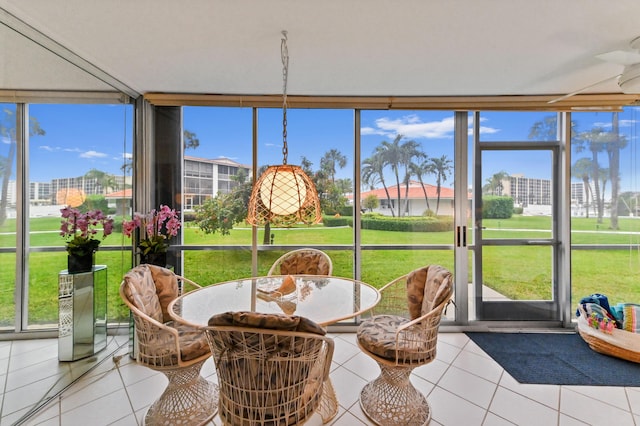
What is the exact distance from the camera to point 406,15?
1.67 metres

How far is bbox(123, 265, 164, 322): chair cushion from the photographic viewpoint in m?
1.71

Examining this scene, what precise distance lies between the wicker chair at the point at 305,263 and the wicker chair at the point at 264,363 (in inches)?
53.4

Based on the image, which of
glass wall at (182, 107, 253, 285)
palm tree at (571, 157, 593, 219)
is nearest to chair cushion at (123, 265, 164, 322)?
glass wall at (182, 107, 253, 285)

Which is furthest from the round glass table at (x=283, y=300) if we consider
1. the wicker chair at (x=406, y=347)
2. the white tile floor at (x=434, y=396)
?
the white tile floor at (x=434, y=396)

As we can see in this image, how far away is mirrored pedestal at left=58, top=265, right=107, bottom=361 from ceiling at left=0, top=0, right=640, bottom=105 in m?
1.52

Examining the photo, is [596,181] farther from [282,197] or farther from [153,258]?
[153,258]

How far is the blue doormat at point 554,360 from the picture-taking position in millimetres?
2213

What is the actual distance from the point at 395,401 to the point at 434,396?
38cm

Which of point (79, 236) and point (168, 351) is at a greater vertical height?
point (79, 236)

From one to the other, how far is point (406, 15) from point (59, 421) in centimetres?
338

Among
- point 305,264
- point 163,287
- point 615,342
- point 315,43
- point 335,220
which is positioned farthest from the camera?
point 335,220

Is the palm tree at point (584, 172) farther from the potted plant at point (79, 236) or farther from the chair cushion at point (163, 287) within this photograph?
the potted plant at point (79, 236)

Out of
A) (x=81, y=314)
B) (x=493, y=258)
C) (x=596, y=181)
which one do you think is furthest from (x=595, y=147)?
(x=81, y=314)

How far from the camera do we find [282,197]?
5.49 ft
